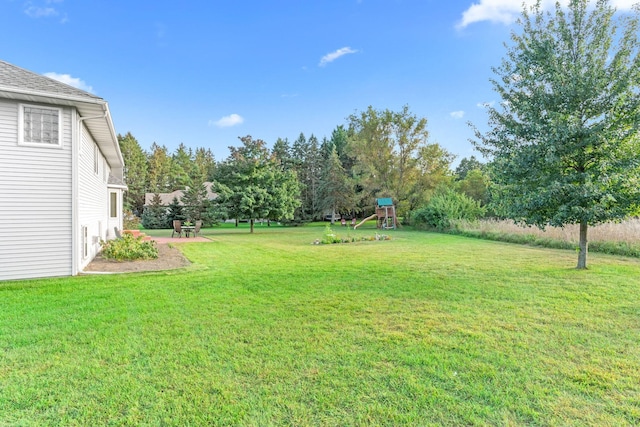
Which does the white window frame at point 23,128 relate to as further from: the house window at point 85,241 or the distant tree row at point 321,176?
the distant tree row at point 321,176

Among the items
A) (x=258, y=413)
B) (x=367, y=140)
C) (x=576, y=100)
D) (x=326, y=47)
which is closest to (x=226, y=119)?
(x=367, y=140)

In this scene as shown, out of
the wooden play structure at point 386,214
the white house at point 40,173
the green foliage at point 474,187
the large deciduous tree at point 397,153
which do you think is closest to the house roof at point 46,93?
the white house at point 40,173

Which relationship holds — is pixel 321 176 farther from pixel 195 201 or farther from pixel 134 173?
pixel 134 173

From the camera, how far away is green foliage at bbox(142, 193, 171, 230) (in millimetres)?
32031

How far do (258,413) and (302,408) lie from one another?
309 mm

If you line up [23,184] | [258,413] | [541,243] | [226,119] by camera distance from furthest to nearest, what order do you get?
[226,119]
[541,243]
[23,184]
[258,413]

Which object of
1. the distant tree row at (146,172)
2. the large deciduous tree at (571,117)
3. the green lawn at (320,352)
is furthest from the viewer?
the distant tree row at (146,172)

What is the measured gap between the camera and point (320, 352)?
330 centimetres

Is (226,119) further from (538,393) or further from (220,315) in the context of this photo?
(538,393)

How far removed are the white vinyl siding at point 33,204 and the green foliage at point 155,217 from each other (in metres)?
26.9

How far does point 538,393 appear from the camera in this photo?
2.55m

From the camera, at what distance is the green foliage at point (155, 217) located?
32.0m

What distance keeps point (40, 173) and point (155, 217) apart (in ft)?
89.7

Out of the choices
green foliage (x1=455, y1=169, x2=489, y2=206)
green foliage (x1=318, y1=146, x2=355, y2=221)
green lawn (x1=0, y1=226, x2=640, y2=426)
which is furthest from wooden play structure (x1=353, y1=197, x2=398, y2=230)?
green lawn (x1=0, y1=226, x2=640, y2=426)
